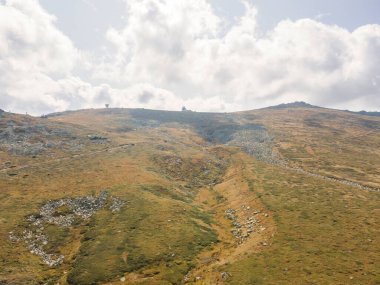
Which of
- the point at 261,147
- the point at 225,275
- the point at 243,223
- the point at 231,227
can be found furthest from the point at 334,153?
the point at 225,275

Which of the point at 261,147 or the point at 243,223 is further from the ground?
the point at 261,147

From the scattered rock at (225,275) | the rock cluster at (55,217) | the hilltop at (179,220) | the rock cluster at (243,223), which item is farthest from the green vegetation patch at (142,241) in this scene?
the scattered rock at (225,275)

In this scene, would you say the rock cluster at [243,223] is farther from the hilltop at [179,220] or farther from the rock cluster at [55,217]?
→ the rock cluster at [55,217]

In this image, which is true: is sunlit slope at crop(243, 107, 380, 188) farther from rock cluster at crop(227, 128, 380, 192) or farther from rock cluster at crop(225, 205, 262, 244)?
rock cluster at crop(225, 205, 262, 244)

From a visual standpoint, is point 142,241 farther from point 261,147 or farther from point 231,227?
point 261,147

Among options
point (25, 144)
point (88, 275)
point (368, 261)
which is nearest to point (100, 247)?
point (88, 275)
